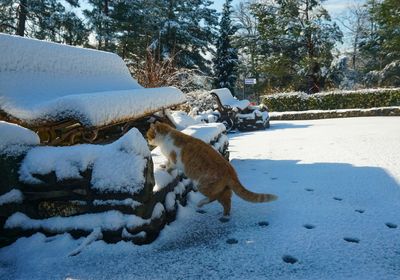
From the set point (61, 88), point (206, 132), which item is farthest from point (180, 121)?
point (61, 88)

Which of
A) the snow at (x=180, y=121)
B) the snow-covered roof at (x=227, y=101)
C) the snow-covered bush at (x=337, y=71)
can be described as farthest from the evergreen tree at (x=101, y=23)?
the snow at (x=180, y=121)

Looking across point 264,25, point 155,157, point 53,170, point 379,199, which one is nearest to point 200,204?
point 155,157

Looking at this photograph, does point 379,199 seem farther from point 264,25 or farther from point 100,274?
point 264,25

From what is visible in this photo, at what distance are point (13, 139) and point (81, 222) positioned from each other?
2.36 feet

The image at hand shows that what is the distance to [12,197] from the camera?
215 centimetres

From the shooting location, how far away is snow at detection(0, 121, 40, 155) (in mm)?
2174

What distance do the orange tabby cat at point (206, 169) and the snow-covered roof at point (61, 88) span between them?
23.5 inches

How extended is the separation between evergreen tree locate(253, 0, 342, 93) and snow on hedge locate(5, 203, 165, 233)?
63.1ft

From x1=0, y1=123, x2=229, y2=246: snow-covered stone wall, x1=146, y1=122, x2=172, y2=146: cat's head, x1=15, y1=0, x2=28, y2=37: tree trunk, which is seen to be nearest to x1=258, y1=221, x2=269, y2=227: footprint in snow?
x1=0, y1=123, x2=229, y2=246: snow-covered stone wall

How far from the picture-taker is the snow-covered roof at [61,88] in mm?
2562

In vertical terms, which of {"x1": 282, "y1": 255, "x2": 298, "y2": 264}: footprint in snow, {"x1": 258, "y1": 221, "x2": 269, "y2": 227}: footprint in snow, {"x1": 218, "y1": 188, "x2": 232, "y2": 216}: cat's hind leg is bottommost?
{"x1": 258, "y1": 221, "x2": 269, "y2": 227}: footprint in snow

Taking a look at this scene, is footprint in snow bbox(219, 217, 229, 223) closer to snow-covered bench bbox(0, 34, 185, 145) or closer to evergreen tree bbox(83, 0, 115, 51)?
snow-covered bench bbox(0, 34, 185, 145)

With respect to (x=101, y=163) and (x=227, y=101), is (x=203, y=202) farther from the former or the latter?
(x=227, y=101)

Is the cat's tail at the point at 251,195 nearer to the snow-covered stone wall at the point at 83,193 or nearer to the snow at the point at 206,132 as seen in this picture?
the snow-covered stone wall at the point at 83,193
